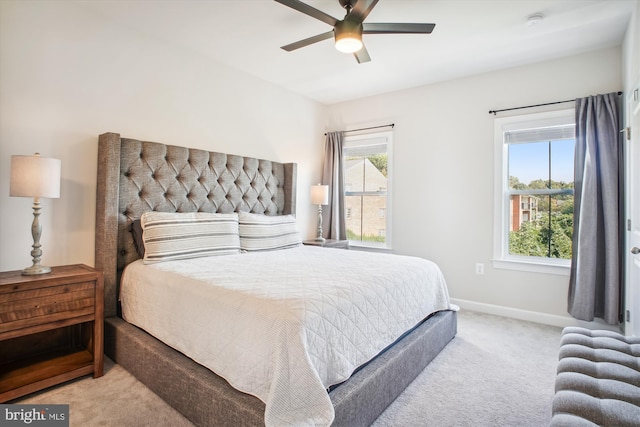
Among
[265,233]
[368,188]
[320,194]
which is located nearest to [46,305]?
[265,233]

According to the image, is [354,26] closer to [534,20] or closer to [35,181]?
[534,20]

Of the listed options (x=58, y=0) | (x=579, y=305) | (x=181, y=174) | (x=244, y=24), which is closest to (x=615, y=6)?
(x=579, y=305)

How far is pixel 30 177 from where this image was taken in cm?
197

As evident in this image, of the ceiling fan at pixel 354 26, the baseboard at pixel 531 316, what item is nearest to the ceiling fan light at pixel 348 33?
the ceiling fan at pixel 354 26

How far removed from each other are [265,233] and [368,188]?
1.93m

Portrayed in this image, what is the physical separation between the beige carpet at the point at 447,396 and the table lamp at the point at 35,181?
31.6 inches

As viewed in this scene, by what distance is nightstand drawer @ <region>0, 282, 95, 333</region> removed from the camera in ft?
5.92

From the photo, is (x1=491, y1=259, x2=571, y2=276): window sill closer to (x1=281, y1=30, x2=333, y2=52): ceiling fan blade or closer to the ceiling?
the ceiling

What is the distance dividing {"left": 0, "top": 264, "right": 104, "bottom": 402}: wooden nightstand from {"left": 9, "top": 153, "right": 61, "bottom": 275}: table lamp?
0.17 metres

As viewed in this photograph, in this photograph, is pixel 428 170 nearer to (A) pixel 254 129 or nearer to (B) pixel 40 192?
(A) pixel 254 129

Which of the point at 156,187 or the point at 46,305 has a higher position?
the point at 156,187

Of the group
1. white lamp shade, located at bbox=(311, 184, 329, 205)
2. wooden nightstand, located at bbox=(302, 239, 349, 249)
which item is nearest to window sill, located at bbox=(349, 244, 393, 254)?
wooden nightstand, located at bbox=(302, 239, 349, 249)

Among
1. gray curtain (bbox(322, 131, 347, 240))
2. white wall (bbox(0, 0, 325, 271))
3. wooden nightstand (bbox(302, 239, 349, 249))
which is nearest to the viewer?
white wall (bbox(0, 0, 325, 271))

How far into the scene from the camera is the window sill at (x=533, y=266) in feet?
10.7
